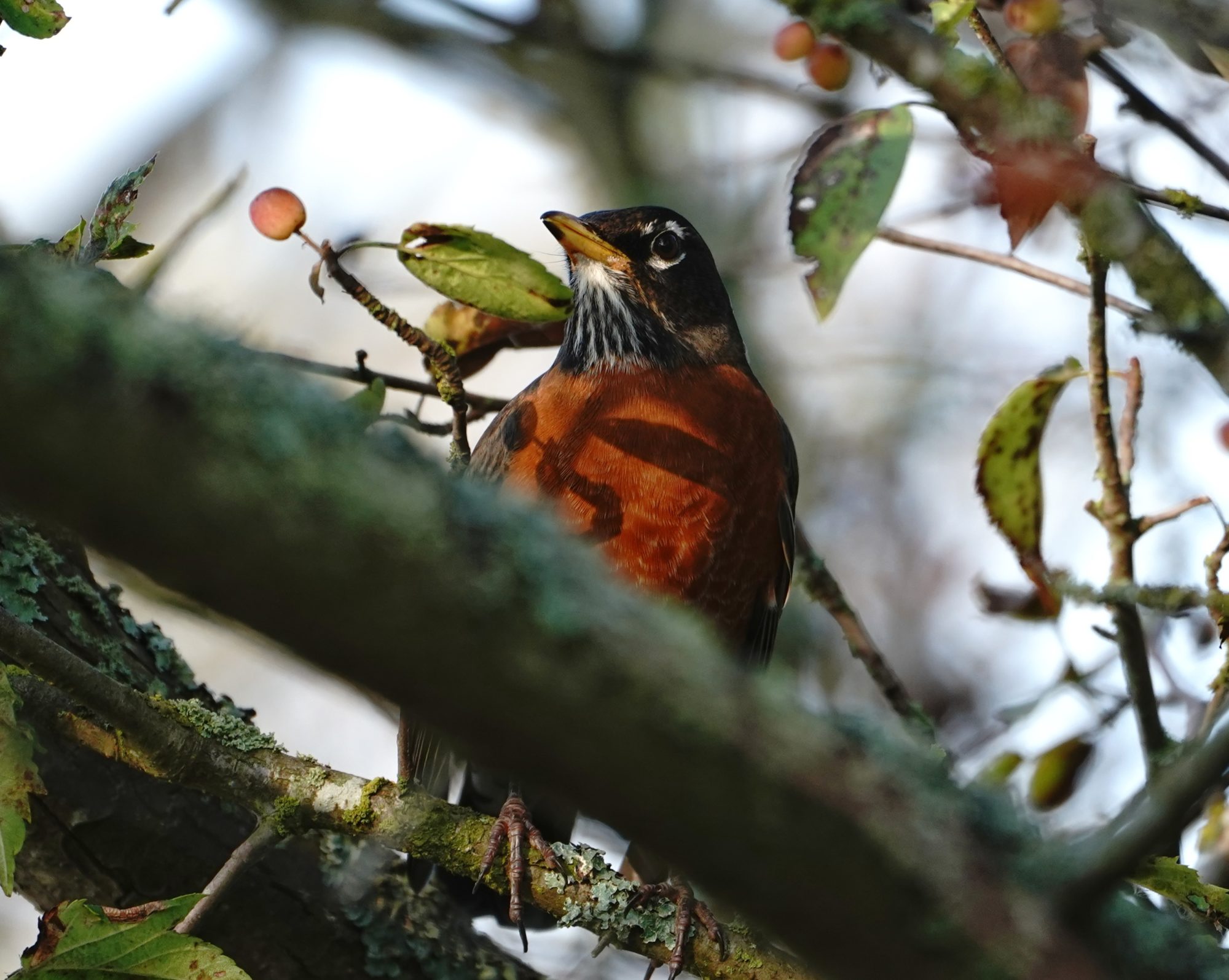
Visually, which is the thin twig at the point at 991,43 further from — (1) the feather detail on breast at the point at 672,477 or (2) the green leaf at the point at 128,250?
(2) the green leaf at the point at 128,250

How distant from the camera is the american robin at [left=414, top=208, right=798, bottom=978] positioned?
3.31m

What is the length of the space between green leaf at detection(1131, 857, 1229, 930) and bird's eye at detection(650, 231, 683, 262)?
2.68 meters

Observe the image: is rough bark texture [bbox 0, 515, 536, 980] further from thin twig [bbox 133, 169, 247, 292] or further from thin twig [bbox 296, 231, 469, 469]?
thin twig [bbox 296, 231, 469, 469]

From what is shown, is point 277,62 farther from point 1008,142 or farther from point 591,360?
point 1008,142

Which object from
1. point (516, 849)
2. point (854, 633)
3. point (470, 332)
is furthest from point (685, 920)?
point (470, 332)

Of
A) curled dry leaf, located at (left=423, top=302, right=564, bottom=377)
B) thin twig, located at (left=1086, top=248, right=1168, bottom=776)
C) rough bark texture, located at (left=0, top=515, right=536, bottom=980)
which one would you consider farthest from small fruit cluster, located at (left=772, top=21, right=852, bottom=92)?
rough bark texture, located at (left=0, top=515, right=536, bottom=980)

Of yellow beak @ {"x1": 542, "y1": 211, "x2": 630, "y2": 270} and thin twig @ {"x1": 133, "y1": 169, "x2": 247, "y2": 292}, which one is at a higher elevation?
thin twig @ {"x1": 133, "y1": 169, "x2": 247, "y2": 292}

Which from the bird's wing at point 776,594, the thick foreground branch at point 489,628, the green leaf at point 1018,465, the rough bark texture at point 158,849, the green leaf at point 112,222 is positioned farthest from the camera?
the bird's wing at point 776,594

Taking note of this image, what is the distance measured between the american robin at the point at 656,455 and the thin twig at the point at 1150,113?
4.36 ft

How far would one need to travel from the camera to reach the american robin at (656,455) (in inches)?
130

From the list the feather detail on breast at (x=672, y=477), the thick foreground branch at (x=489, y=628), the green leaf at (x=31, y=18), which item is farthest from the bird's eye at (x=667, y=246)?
the thick foreground branch at (x=489, y=628)

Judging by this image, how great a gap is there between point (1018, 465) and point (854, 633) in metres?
0.66

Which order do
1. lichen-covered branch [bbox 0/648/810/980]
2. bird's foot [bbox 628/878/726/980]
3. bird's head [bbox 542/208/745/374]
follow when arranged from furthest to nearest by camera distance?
bird's head [bbox 542/208/745/374]
bird's foot [bbox 628/878/726/980]
lichen-covered branch [bbox 0/648/810/980]

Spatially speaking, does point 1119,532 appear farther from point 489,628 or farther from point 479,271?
point 489,628
